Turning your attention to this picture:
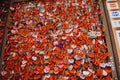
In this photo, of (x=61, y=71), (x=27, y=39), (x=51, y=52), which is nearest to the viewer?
(x=61, y=71)

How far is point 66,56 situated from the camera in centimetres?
489

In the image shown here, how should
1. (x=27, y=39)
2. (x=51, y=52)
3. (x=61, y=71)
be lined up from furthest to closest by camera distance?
(x=27, y=39) → (x=51, y=52) → (x=61, y=71)

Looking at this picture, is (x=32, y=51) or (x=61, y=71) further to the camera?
(x=32, y=51)

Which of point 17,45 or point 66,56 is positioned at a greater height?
point 17,45

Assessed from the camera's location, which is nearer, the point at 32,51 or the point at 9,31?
the point at 32,51

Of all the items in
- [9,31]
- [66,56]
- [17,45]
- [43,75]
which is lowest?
[43,75]

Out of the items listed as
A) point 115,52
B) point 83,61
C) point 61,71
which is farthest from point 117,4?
point 61,71

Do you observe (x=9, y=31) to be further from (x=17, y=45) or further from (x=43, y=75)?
(x=43, y=75)

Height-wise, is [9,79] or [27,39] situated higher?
[27,39]

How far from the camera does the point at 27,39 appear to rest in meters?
5.41

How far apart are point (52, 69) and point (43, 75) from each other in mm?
245

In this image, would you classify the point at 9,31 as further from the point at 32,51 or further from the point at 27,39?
the point at 32,51

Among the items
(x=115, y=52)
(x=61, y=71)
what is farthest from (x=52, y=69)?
(x=115, y=52)

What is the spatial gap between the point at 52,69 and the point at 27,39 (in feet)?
3.88
